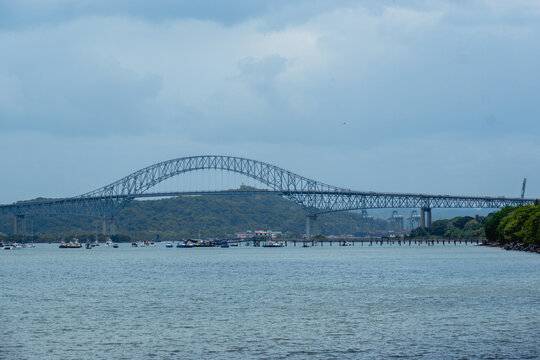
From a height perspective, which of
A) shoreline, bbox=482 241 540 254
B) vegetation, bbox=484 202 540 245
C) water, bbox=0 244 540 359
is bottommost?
water, bbox=0 244 540 359

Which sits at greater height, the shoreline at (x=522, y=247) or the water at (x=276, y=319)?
the shoreline at (x=522, y=247)

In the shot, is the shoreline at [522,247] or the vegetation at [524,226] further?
the shoreline at [522,247]

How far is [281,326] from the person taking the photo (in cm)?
3619

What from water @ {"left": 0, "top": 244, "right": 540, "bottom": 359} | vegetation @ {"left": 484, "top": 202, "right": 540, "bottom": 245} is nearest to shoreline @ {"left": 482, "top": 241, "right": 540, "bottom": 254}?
vegetation @ {"left": 484, "top": 202, "right": 540, "bottom": 245}

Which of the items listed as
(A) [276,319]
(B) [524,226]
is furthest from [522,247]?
(A) [276,319]

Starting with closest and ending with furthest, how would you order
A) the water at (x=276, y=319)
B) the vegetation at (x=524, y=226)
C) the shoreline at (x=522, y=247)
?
the water at (x=276, y=319) < the vegetation at (x=524, y=226) < the shoreline at (x=522, y=247)

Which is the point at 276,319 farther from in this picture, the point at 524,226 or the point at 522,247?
the point at 522,247

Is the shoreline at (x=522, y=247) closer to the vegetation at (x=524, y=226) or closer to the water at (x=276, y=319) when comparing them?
the vegetation at (x=524, y=226)

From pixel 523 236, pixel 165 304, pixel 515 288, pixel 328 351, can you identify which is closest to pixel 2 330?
pixel 165 304

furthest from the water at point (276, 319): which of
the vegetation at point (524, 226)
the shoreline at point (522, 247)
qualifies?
the shoreline at point (522, 247)

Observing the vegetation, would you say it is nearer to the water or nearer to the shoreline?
the shoreline

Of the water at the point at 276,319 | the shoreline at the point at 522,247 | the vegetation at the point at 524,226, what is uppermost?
the vegetation at the point at 524,226

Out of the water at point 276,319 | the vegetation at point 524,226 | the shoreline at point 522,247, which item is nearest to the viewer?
the water at point 276,319

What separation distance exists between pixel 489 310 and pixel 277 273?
125 feet
